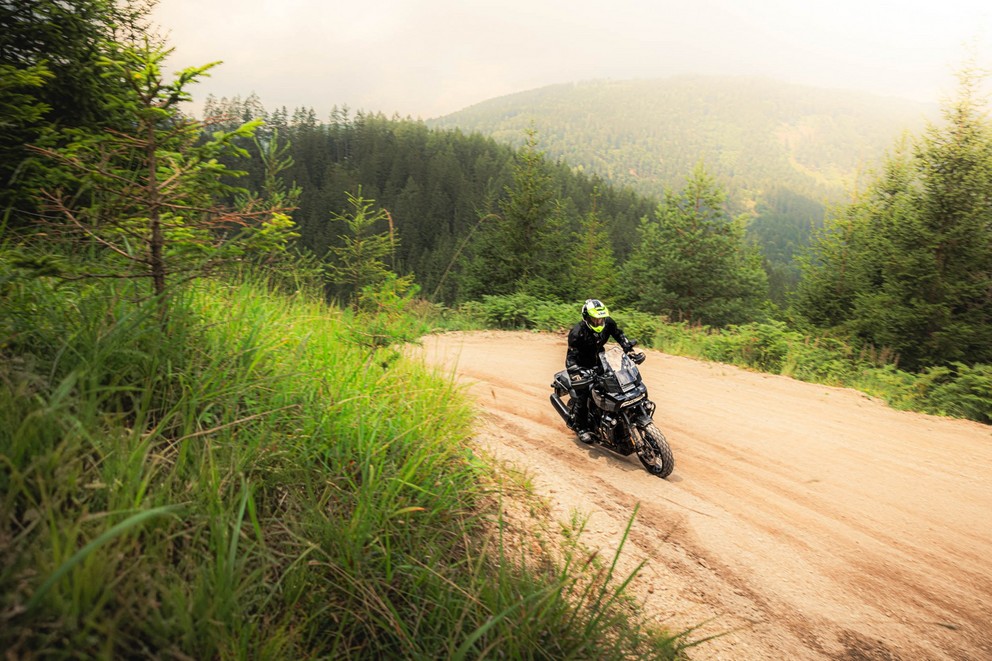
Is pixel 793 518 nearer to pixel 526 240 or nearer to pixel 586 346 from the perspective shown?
pixel 586 346

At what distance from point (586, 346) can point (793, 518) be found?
273 centimetres

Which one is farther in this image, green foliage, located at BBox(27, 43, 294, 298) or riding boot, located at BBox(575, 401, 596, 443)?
riding boot, located at BBox(575, 401, 596, 443)

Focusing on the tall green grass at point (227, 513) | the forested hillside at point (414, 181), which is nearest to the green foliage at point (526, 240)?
the tall green grass at point (227, 513)

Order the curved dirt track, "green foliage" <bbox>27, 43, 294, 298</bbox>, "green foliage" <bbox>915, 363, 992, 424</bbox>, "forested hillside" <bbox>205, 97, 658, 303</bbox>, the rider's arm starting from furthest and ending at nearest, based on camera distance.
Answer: "forested hillside" <bbox>205, 97, 658, 303</bbox>, "green foliage" <bbox>915, 363, 992, 424</bbox>, the rider's arm, the curved dirt track, "green foliage" <bbox>27, 43, 294, 298</bbox>

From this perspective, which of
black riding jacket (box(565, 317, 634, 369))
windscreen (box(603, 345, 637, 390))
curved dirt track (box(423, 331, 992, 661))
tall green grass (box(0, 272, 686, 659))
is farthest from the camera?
black riding jacket (box(565, 317, 634, 369))

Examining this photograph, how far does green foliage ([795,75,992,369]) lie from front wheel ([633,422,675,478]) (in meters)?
11.1

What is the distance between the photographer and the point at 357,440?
2.45m

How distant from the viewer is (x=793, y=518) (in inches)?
163

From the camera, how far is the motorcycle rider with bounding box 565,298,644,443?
18.4 ft

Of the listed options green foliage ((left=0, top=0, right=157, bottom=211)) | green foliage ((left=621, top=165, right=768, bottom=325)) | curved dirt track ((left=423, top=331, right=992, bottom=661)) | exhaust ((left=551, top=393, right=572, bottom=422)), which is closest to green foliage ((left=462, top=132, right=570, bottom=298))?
green foliage ((left=621, top=165, right=768, bottom=325))

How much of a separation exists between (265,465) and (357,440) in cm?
47

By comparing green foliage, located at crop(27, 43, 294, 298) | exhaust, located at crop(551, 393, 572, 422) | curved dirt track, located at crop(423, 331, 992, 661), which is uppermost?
green foliage, located at crop(27, 43, 294, 298)

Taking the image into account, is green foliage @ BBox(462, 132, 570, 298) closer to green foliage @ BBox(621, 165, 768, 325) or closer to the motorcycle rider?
green foliage @ BBox(621, 165, 768, 325)

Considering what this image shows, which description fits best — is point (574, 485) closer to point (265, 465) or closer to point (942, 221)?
point (265, 465)
